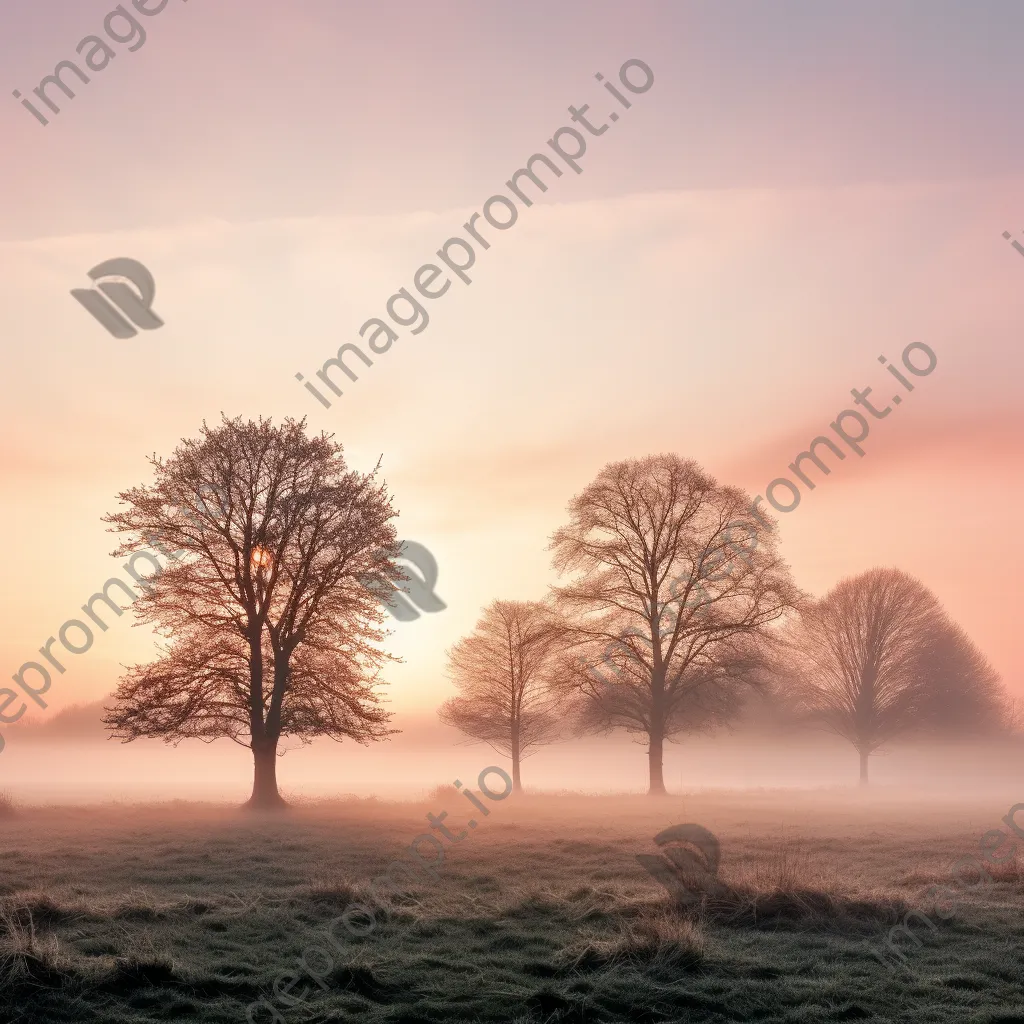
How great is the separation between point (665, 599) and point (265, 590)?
15012 mm

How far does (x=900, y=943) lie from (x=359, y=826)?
50.1ft

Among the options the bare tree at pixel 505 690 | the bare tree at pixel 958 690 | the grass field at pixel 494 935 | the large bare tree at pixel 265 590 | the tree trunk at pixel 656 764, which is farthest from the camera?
the bare tree at pixel 958 690

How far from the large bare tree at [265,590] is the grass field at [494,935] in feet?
23.7

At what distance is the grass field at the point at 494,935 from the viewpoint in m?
→ 8.27

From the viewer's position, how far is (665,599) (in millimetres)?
33344

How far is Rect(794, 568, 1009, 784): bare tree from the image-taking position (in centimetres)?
4563

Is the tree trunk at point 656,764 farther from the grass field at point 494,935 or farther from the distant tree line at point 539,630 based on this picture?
the grass field at point 494,935

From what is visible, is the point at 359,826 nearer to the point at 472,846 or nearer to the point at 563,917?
the point at 472,846

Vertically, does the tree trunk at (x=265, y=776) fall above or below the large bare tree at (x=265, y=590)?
below

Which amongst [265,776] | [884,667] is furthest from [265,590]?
[884,667]

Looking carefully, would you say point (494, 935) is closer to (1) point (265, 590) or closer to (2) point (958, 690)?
(1) point (265, 590)

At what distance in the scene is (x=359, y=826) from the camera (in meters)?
22.7

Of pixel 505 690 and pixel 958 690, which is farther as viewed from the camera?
pixel 958 690

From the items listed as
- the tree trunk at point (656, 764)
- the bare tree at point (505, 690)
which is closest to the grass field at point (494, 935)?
the tree trunk at point (656, 764)
